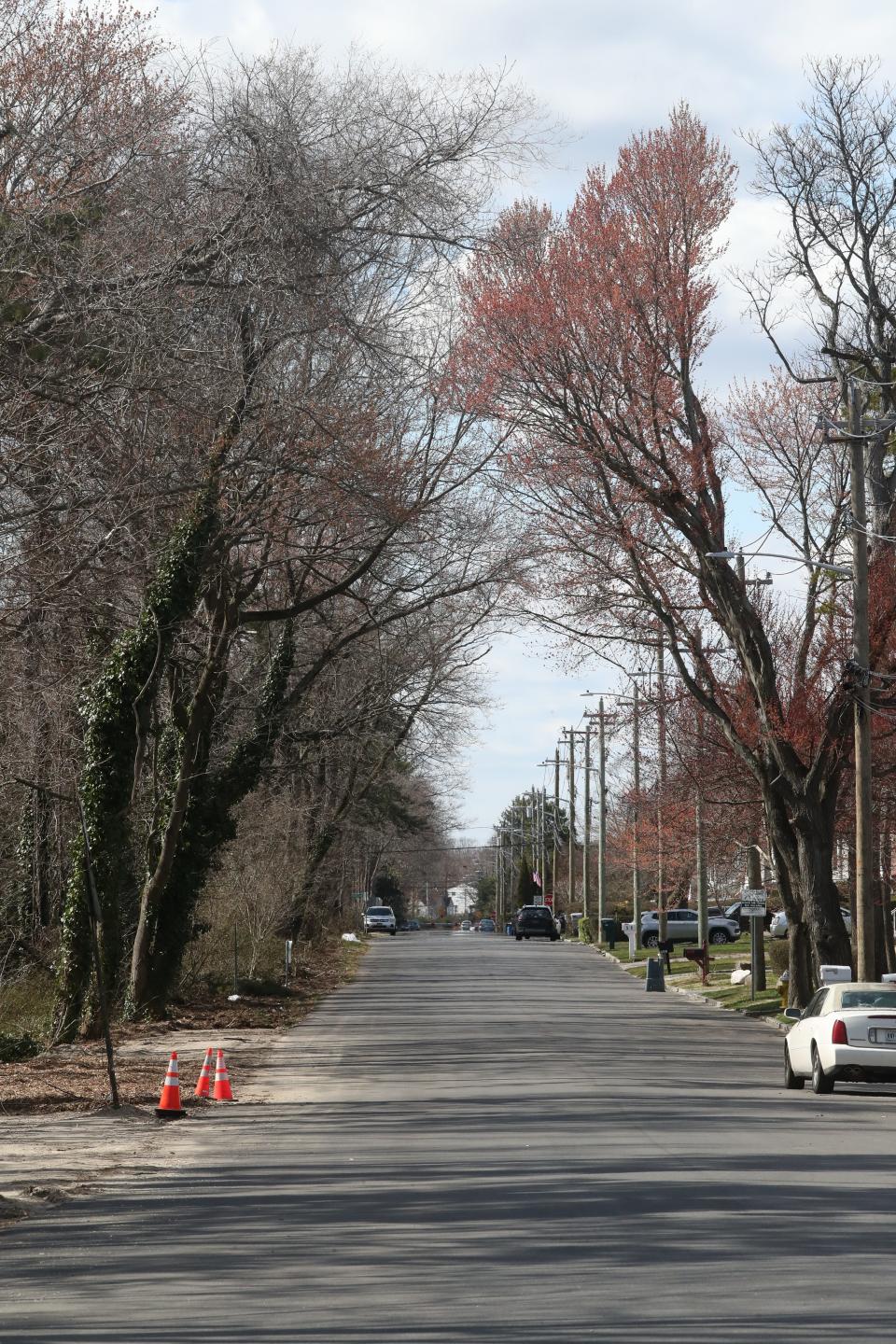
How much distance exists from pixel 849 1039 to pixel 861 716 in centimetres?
898

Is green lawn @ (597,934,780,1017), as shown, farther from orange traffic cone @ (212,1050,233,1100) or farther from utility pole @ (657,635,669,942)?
orange traffic cone @ (212,1050,233,1100)

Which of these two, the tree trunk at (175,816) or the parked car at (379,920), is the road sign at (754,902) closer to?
the tree trunk at (175,816)

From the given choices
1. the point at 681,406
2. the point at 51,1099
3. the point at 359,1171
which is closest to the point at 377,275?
the point at 681,406

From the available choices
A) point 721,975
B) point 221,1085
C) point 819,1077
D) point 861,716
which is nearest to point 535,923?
point 721,975

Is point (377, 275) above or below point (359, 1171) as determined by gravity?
above

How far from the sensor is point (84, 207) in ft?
53.4

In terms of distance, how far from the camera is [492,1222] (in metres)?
10.1

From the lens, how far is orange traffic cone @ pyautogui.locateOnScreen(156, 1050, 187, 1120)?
52.8 ft

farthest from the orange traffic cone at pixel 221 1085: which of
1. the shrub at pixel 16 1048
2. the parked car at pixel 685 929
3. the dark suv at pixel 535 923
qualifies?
the dark suv at pixel 535 923

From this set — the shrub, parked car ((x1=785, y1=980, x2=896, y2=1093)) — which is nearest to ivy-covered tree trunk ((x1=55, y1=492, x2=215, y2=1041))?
the shrub

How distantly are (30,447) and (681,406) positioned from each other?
653 inches

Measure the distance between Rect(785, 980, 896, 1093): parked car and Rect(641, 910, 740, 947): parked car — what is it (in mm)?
48452

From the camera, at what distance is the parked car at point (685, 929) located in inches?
2741

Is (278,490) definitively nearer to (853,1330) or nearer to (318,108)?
(318,108)
